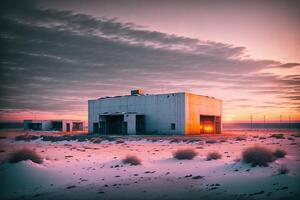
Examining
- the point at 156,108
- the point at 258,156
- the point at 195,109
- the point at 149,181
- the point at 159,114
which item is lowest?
the point at 149,181

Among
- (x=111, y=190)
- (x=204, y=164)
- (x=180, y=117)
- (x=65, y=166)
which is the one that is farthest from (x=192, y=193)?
(x=180, y=117)

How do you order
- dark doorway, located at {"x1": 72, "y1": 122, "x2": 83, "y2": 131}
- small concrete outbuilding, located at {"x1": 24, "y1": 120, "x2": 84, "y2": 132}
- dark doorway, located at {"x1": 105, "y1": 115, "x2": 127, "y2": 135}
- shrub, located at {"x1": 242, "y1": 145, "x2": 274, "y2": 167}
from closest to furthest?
shrub, located at {"x1": 242, "y1": 145, "x2": 274, "y2": 167}
dark doorway, located at {"x1": 105, "y1": 115, "x2": 127, "y2": 135}
small concrete outbuilding, located at {"x1": 24, "y1": 120, "x2": 84, "y2": 132}
dark doorway, located at {"x1": 72, "y1": 122, "x2": 83, "y2": 131}

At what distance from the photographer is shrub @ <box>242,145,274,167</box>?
12.8m

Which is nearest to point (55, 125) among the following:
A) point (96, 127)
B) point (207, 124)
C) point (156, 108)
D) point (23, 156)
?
point (96, 127)

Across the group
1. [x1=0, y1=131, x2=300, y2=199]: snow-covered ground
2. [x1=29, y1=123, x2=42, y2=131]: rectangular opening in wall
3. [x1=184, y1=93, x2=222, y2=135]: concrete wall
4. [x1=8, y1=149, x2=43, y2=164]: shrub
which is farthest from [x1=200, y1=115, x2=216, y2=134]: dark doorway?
[x1=29, y1=123, x2=42, y2=131]: rectangular opening in wall

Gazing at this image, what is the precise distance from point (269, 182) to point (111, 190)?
5743 mm

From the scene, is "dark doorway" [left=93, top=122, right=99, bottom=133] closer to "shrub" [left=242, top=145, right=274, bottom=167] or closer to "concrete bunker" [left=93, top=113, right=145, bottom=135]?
"concrete bunker" [left=93, top=113, right=145, bottom=135]

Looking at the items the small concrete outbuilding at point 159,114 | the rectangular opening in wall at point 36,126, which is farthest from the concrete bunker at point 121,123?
the rectangular opening in wall at point 36,126

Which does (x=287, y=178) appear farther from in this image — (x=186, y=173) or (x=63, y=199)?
(x=63, y=199)

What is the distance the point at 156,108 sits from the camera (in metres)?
53.5

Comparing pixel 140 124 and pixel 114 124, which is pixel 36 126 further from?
pixel 140 124

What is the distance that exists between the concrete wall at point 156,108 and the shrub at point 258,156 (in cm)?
3599

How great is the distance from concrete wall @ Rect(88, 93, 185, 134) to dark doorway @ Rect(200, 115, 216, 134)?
9689 millimetres

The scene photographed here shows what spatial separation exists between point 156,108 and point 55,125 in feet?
162
